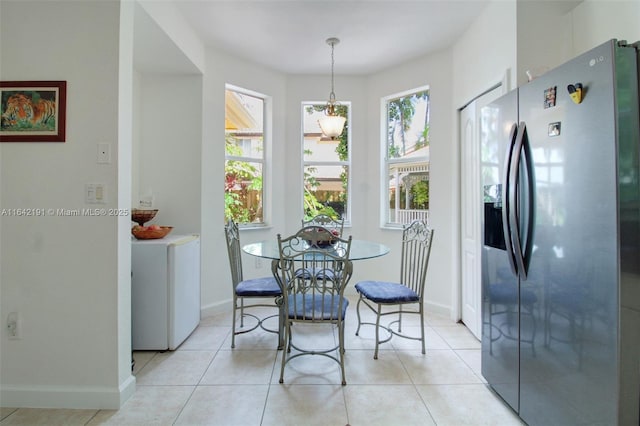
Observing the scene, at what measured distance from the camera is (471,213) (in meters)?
2.92

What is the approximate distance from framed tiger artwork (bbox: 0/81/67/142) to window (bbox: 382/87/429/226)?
10.0ft

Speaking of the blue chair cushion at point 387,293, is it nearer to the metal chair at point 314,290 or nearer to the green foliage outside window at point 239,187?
the metal chair at point 314,290

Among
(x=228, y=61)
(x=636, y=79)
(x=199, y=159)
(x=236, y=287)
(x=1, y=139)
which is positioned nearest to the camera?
(x=636, y=79)

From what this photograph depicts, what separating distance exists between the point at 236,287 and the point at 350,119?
2452 millimetres

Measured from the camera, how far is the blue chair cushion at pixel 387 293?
2402 mm

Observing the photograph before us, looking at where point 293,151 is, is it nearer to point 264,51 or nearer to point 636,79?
point 264,51

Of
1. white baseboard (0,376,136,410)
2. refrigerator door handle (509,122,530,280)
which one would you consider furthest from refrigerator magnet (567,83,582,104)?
white baseboard (0,376,136,410)

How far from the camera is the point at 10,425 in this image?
5.62 ft

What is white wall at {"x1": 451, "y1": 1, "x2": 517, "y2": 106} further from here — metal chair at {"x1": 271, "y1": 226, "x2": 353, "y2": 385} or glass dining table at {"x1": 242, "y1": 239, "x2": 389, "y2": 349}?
metal chair at {"x1": 271, "y1": 226, "x2": 353, "y2": 385}

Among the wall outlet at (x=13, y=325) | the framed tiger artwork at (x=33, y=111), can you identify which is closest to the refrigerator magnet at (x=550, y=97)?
the framed tiger artwork at (x=33, y=111)

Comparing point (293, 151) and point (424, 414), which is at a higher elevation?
point (293, 151)

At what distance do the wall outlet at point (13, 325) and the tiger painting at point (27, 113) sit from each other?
1067 mm

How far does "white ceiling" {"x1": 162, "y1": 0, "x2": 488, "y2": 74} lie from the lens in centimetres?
258

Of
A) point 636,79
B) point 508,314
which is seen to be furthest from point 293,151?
point 636,79
